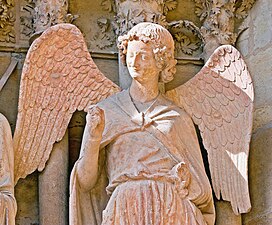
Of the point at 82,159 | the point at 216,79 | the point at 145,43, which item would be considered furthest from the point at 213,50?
the point at 82,159

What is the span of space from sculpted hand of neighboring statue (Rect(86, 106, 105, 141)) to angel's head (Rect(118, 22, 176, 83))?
506 mm

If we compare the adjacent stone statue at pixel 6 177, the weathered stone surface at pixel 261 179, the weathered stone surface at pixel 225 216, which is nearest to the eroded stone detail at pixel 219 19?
the weathered stone surface at pixel 261 179

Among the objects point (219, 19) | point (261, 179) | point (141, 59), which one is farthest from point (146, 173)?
point (219, 19)

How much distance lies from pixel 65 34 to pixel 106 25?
588 mm

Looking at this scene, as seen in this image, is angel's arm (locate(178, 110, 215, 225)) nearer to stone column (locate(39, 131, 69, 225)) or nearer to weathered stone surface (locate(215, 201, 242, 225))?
weathered stone surface (locate(215, 201, 242, 225))

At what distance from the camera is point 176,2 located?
787cm

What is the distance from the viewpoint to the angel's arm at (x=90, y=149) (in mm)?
6546

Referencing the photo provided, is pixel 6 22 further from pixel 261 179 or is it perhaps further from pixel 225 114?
pixel 261 179

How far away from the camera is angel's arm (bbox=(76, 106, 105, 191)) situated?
655cm

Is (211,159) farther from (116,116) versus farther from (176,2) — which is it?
(176,2)

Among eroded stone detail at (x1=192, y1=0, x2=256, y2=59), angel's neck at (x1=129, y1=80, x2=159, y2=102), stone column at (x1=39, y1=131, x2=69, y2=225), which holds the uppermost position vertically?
eroded stone detail at (x1=192, y1=0, x2=256, y2=59)

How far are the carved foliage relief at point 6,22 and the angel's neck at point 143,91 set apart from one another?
0.94m

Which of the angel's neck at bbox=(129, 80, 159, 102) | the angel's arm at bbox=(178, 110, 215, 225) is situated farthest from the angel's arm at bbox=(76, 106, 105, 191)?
the angel's arm at bbox=(178, 110, 215, 225)

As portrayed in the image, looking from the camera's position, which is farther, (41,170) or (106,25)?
(106,25)
